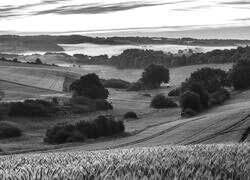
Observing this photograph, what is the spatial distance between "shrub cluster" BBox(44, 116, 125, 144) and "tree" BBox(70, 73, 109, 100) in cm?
5504

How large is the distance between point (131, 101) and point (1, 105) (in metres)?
32.9

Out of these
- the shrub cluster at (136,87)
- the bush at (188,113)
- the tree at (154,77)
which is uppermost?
the bush at (188,113)

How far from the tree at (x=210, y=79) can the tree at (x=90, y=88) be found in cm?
2233

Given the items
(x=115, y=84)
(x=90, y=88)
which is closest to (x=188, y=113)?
(x=90, y=88)

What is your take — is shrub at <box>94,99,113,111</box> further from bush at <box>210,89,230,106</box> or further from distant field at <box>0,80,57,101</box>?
bush at <box>210,89,230,106</box>

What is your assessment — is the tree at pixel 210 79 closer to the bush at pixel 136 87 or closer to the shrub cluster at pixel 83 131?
the bush at pixel 136 87

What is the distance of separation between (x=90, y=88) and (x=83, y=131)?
63042mm

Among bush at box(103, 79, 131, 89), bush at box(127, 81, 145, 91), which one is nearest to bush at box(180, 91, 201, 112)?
bush at box(127, 81, 145, 91)

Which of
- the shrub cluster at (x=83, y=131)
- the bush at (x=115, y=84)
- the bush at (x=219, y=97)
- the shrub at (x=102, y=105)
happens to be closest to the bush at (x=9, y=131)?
the shrub cluster at (x=83, y=131)

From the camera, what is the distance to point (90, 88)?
5586 inches

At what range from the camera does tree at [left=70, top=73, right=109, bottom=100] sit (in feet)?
456

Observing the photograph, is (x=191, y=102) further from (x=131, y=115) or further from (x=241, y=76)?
(x=241, y=76)

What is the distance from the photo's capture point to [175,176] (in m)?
9.21

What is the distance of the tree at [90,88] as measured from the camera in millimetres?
138875
